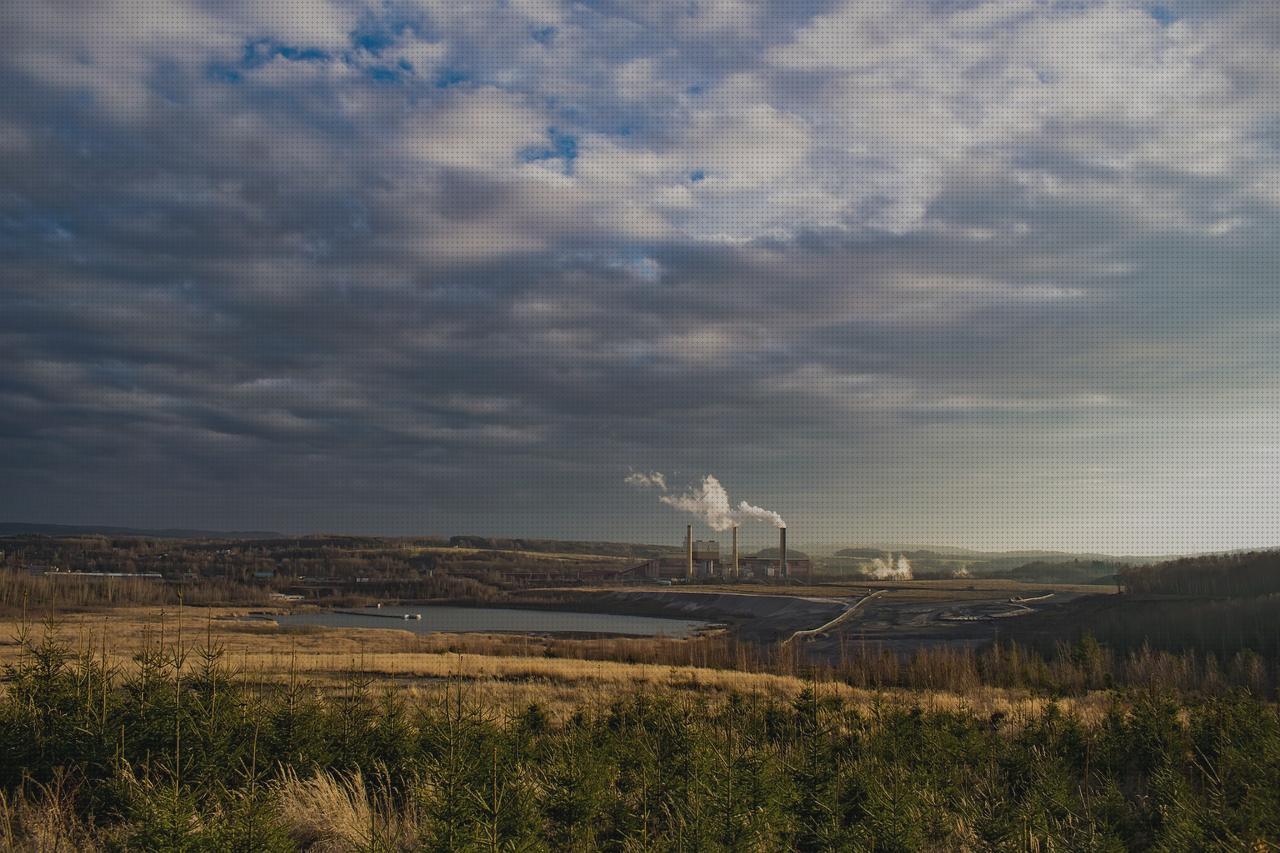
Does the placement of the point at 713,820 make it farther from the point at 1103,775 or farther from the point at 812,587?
the point at 812,587

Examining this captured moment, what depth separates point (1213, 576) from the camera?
9606 cm


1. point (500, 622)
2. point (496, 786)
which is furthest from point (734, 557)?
point (496, 786)

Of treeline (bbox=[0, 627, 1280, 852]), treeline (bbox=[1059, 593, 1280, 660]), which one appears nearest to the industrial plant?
treeline (bbox=[1059, 593, 1280, 660])

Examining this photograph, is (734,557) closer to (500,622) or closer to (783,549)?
(783,549)

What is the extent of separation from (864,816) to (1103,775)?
10349 millimetres

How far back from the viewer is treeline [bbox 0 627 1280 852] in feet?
33.1

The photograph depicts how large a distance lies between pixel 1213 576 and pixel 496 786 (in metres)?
111

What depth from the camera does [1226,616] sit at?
218 feet

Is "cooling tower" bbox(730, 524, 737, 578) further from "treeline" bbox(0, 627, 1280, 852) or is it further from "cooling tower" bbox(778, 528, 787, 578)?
"treeline" bbox(0, 627, 1280, 852)

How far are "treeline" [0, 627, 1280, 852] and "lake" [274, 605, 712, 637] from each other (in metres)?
88.6

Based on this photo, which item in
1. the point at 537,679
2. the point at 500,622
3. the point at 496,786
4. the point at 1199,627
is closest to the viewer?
A: the point at 496,786

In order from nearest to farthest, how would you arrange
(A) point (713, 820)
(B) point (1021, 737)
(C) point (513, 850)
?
(C) point (513, 850), (A) point (713, 820), (B) point (1021, 737)

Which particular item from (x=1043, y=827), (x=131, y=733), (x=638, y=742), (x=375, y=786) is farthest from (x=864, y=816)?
(x=131, y=733)

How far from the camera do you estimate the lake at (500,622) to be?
11412 centimetres
